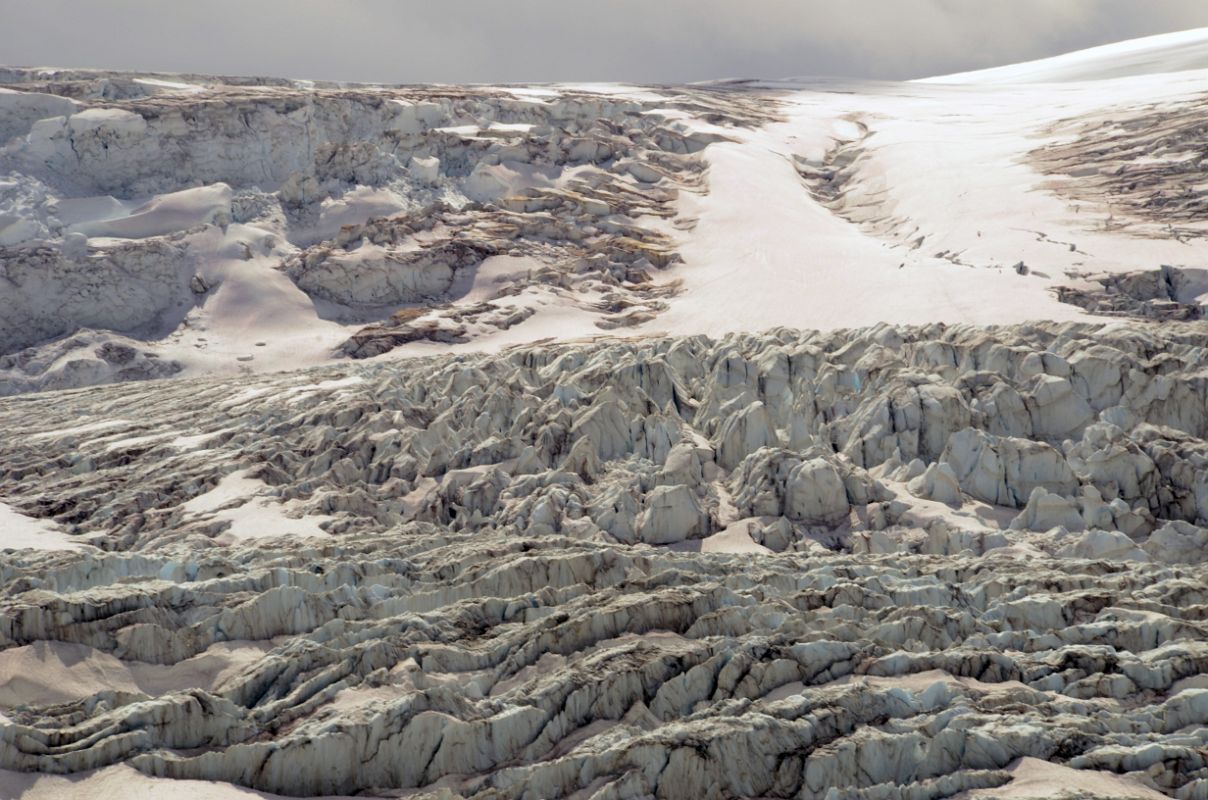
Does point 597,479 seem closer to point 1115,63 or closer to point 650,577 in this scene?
point 650,577

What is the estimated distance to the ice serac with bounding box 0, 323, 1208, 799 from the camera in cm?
1174

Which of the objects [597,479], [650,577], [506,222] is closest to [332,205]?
[506,222]

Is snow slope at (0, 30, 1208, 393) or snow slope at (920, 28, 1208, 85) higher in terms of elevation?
snow slope at (920, 28, 1208, 85)

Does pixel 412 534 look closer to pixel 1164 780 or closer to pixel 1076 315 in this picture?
pixel 1164 780

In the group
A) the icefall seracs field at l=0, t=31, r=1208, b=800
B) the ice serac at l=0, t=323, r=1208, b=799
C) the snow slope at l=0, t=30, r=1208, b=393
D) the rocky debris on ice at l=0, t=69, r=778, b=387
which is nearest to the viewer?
the ice serac at l=0, t=323, r=1208, b=799

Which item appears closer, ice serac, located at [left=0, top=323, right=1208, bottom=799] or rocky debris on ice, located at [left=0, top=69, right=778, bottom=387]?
ice serac, located at [left=0, top=323, right=1208, bottom=799]

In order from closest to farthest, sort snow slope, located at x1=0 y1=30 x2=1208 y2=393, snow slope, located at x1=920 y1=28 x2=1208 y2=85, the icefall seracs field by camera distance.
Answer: the icefall seracs field
snow slope, located at x1=0 y1=30 x2=1208 y2=393
snow slope, located at x1=920 y1=28 x2=1208 y2=85

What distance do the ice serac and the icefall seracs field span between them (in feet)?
0.20

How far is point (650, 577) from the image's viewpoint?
1573 cm

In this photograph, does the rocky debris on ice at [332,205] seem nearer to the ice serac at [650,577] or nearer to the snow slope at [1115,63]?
the ice serac at [650,577]

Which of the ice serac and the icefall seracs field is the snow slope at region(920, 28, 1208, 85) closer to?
the icefall seracs field

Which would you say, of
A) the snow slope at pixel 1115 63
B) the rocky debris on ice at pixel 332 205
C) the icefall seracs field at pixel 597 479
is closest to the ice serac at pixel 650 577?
the icefall seracs field at pixel 597 479

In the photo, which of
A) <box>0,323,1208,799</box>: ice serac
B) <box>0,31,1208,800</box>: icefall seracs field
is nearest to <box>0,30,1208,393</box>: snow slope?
<box>0,31,1208,800</box>: icefall seracs field

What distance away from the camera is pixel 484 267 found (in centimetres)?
4497
